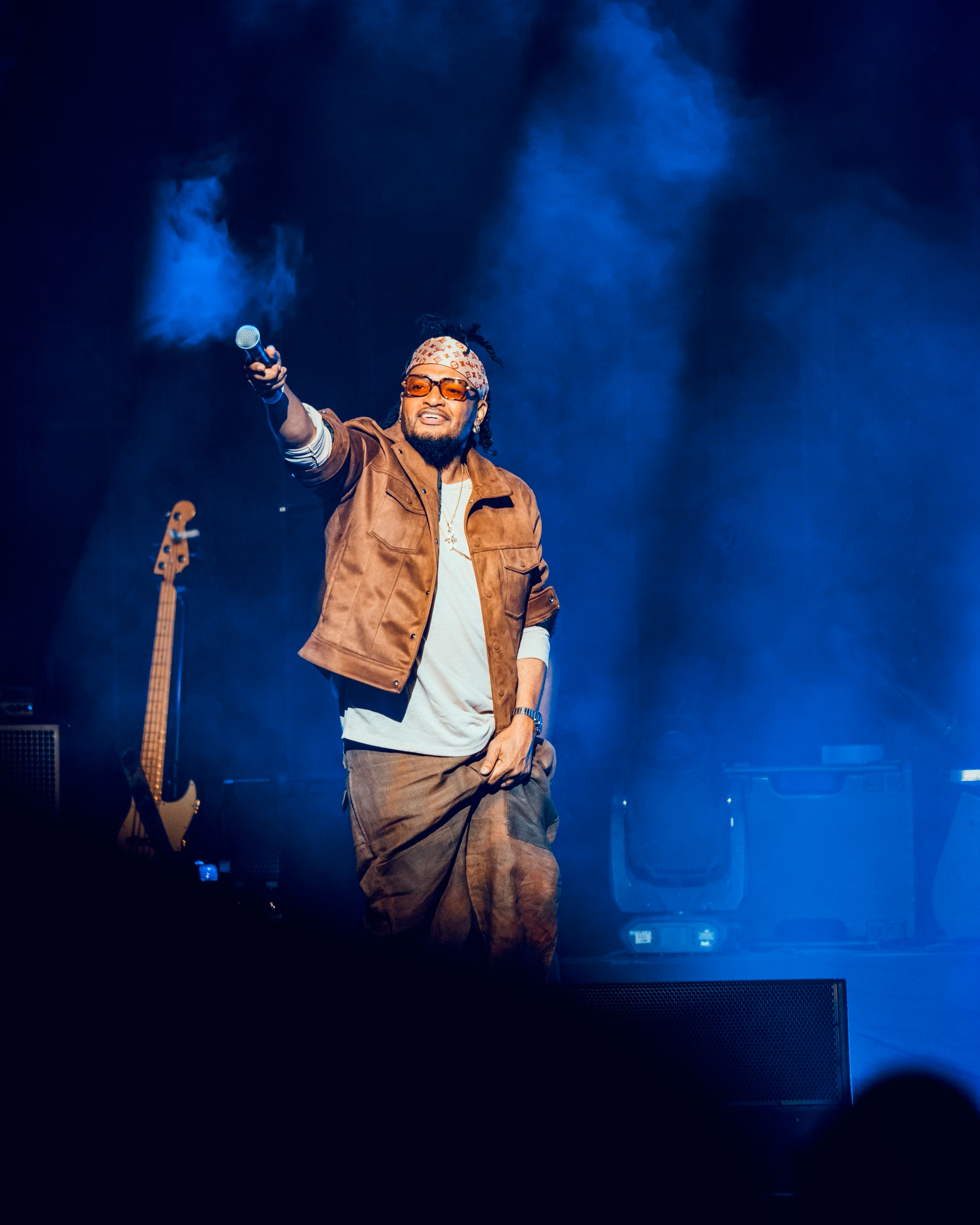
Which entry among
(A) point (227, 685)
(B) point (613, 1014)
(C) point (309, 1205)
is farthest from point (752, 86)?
(C) point (309, 1205)

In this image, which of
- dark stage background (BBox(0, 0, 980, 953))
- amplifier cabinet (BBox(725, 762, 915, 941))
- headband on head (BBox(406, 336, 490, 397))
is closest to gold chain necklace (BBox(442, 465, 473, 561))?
headband on head (BBox(406, 336, 490, 397))

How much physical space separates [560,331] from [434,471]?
343 cm

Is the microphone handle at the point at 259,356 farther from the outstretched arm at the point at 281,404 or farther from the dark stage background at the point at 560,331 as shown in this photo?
the dark stage background at the point at 560,331

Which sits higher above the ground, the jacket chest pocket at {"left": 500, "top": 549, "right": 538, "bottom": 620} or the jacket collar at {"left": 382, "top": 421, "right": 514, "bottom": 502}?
the jacket collar at {"left": 382, "top": 421, "right": 514, "bottom": 502}

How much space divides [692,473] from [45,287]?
3693mm

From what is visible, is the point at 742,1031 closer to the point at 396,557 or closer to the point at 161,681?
the point at 396,557

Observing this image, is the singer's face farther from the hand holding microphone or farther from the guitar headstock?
the guitar headstock

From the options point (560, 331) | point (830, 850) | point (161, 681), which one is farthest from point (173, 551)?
point (830, 850)

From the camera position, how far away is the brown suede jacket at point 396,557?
A: 2369 millimetres

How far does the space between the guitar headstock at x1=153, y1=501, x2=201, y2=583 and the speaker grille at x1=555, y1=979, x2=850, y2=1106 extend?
3.50 metres

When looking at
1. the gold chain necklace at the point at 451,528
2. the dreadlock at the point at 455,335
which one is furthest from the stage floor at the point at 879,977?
the dreadlock at the point at 455,335

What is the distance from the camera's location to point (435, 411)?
8.38 feet

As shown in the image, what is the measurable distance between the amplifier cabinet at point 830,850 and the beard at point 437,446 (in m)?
2.62

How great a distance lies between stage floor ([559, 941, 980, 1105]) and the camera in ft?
11.2
